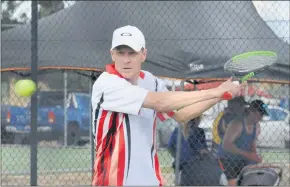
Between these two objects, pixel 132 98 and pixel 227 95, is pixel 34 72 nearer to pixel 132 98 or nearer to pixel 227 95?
pixel 132 98

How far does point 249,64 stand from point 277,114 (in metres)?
8.09

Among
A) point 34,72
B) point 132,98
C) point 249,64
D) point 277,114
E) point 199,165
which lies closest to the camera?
point 132,98

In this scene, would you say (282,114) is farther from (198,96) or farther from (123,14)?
(198,96)

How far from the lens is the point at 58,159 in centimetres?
1172

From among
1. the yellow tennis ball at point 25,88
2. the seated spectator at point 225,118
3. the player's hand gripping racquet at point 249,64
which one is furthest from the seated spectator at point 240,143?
the player's hand gripping racquet at point 249,64

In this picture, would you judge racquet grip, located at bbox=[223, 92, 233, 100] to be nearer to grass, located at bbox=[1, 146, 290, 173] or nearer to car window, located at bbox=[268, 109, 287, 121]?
grass, located at bbox=[1, 146, 290, 173]

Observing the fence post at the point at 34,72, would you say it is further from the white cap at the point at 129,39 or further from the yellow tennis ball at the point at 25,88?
the white cap at the point at 129,39

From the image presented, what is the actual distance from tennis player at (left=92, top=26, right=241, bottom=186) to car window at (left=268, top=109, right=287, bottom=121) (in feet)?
25.8

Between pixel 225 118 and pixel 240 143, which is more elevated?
pixel 225 118

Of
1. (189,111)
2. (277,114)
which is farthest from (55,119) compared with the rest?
(189,111)

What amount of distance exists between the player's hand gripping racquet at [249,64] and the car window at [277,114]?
7.18m

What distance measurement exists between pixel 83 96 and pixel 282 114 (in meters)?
3.34

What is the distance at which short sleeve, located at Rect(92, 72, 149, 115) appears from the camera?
358cm

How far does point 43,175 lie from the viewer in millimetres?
9805
